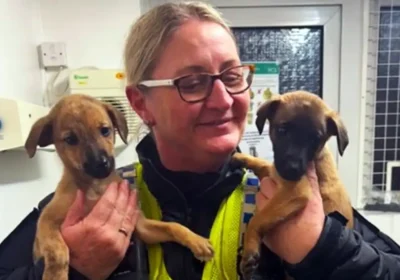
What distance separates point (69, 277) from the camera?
2.69 ft

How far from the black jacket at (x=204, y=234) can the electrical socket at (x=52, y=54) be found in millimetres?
1053

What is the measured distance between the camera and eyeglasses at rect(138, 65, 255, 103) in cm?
85

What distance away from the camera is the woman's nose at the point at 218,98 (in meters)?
0.85

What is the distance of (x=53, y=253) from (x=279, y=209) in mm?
395

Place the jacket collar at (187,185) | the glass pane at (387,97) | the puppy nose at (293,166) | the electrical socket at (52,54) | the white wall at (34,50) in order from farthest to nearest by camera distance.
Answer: the glass pane at (387,97), the electrical socket at (52,54), the white wall at (34,50), the jacket collar at (187,185), the puppy nose at (293,166)

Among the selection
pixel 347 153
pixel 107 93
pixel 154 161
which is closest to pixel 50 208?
pixel 154 161

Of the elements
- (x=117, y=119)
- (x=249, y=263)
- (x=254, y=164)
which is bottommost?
(x=249, y=263)

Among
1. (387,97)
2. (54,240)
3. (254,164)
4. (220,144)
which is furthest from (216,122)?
(387,97)

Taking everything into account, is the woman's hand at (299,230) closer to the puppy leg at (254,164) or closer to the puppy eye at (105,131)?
the puppy leg at (254,164)

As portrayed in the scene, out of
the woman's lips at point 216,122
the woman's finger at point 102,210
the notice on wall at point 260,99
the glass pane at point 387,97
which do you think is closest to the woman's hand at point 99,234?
the woman's finger at point 102,210

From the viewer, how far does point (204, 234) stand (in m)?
0.89

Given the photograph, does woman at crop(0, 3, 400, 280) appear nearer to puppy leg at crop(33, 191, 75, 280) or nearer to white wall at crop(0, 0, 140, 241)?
puppy leg at crop(33, 191, 75, 280)

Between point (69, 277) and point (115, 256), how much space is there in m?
0.09

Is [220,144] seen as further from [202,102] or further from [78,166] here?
[78,166]
